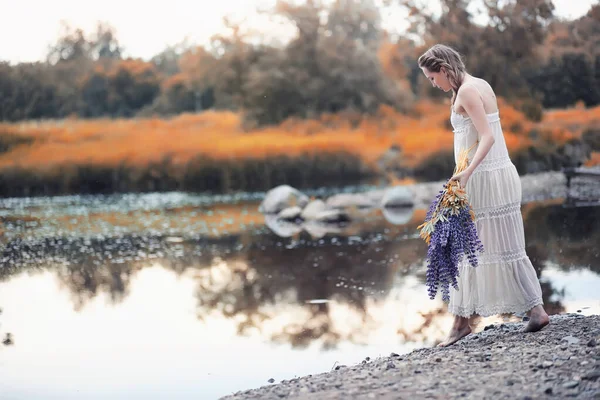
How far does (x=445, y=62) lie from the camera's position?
12.5ft

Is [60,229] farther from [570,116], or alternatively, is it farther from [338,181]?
[570,116]

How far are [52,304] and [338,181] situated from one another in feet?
31.7

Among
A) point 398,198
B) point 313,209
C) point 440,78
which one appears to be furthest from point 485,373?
point 398,198

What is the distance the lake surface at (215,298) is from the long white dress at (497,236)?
42.3 inches

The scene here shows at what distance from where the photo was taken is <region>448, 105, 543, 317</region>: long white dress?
3869 mm

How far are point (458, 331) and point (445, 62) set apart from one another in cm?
136

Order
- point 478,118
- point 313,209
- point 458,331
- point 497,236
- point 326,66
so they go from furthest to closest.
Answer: point 326,66, point 313,209, point 458,331, point 497,236, point 478,118

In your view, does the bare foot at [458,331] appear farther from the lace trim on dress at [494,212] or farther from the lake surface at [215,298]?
the lake surface at [215,298]

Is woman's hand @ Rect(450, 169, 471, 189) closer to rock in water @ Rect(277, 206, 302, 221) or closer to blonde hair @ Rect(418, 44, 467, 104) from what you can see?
blonde hair @ Rect(418, 44, 467, 104)

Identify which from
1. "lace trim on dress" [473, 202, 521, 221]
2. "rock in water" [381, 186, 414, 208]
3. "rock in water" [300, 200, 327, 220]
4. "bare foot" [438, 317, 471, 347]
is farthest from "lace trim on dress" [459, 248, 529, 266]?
"rock in water" [381, 186, 414, 208]

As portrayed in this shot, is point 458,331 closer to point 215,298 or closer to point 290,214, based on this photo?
point 215,298

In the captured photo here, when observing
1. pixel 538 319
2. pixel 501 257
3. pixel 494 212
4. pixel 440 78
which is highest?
pixel 440 78

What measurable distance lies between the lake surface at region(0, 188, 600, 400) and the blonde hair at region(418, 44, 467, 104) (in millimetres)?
1781

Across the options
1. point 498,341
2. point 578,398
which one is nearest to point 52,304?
Answer: point 498,341
